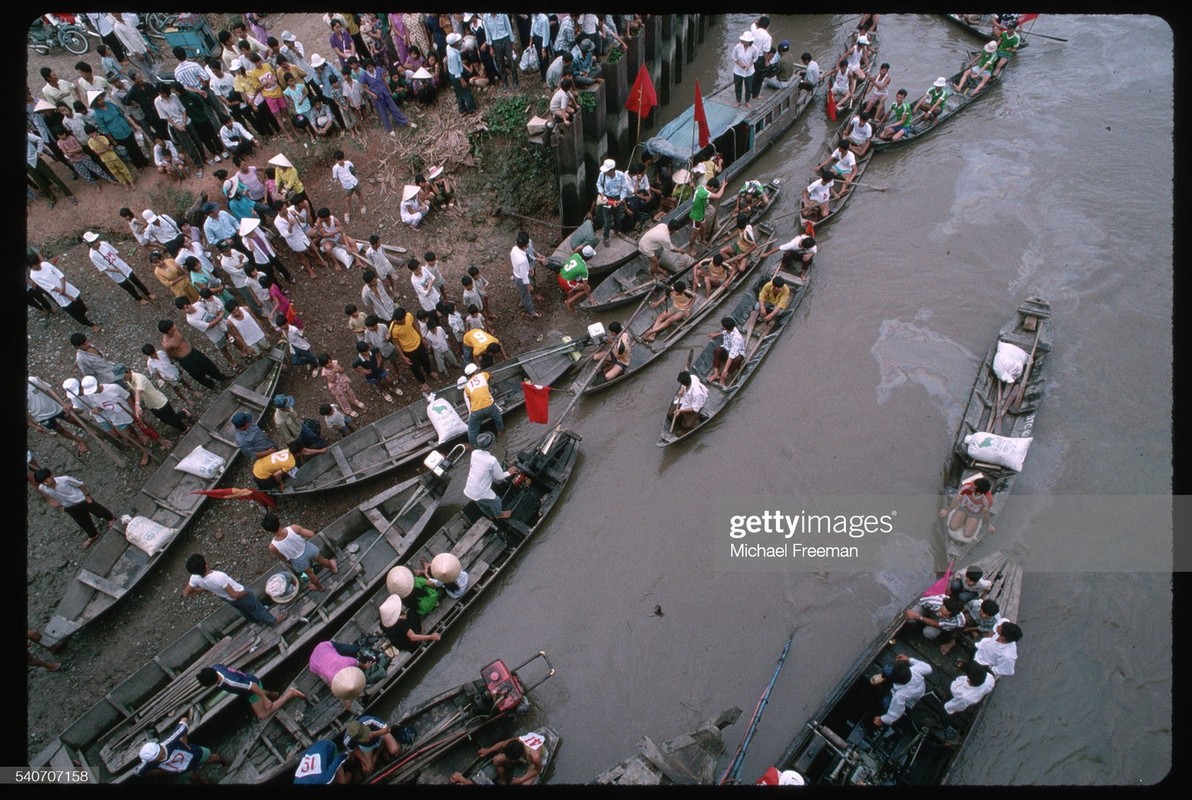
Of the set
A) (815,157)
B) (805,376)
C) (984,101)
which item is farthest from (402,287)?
(984,101)

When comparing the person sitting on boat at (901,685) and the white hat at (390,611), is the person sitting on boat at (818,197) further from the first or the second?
the white hat at (390,611)

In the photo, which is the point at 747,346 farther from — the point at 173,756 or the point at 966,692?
the point at 173,756

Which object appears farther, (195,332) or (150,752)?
(195,332)

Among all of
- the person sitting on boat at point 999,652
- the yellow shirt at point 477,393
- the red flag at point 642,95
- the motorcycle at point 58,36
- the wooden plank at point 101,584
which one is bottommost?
the person sitting on boat at point 999,652

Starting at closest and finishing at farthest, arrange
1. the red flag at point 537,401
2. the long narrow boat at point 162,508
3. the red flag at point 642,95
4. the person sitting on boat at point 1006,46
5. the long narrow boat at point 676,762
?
the long narrow boat at point 676,762, the long narrow boat at point 162,508, the red flag at point 537,401, the red flag at point 642,95, the person sitting on boat at point 1006,46

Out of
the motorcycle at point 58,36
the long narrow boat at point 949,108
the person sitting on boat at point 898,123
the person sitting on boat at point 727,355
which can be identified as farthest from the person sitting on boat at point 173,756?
the motorcycle at point 58,36

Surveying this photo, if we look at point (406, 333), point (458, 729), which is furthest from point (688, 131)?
point (458, 729)

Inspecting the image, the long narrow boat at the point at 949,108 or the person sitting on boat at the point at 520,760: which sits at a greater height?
the long narrow boat at the point at 949,108
